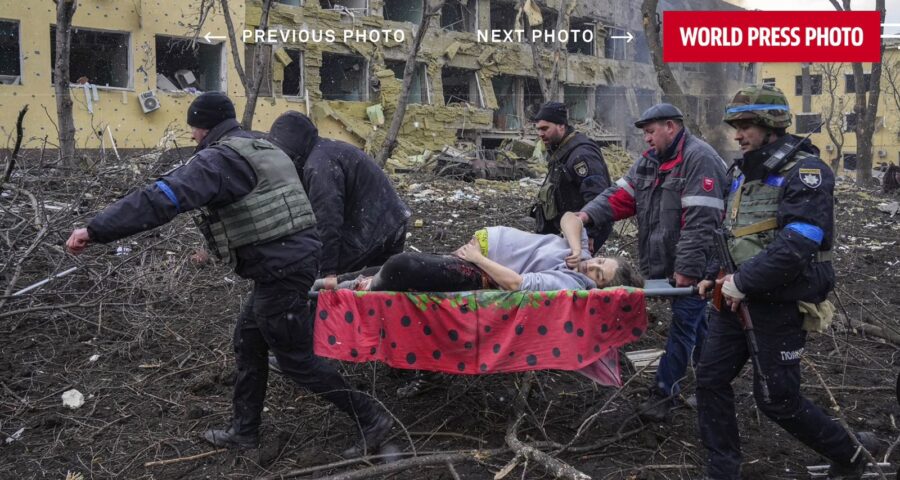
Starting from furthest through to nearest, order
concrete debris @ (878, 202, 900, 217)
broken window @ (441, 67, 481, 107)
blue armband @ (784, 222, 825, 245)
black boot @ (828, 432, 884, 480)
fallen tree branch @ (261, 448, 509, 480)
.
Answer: broken window @ (441, 67, 481, 107), concrete debris @ (878, 202, 900, 217), fallen tree branch @ (261, 448, 509, 480), black boot @ (828, 432, 884, 480), blue armband @ (784, 222, 825, 245)

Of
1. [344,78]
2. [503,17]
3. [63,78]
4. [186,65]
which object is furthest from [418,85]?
[63,78]

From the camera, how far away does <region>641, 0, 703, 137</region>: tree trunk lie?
10.3 metres

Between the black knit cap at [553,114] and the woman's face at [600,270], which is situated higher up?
the black knit cap at [553,114]

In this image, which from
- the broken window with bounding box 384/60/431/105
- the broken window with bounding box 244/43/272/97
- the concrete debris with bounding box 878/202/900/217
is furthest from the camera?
the broken window with bounding box 384/60/431/105

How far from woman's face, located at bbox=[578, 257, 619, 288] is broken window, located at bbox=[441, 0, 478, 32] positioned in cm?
2436

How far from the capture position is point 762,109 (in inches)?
123

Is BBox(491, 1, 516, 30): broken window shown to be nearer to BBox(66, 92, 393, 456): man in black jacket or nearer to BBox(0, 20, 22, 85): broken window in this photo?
BBox(0, 20, 22, 85): broken window

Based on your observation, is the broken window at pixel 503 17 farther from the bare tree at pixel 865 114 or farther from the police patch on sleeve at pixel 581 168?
the police patch on sleeve at pixel 581 168

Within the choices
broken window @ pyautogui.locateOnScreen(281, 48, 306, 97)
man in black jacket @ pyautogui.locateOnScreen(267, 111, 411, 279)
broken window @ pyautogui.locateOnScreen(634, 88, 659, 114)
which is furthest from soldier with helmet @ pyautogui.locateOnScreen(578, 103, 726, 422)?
broken window @ pyautogui.locateOnScreen(634, 88, 659, 114)

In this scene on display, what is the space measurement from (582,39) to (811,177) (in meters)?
32.4

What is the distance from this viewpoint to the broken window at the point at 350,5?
22891 mm

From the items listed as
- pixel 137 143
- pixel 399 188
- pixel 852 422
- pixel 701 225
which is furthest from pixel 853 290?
pixel 137 143

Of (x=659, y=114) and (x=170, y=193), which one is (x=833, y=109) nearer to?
(x=659, y=114)

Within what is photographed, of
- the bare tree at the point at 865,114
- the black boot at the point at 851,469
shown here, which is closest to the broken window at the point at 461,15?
the bare tree at the point at 865,114
